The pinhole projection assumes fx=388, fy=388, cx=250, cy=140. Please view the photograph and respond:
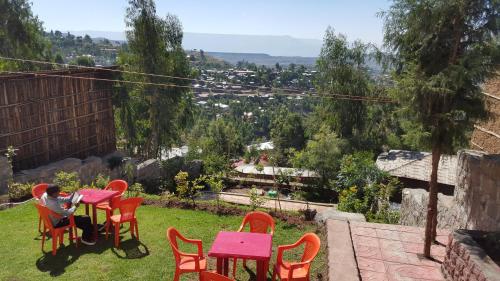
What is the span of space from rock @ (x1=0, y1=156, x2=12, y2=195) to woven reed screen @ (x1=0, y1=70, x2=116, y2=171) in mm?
969

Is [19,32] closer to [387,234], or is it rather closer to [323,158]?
[323,158]

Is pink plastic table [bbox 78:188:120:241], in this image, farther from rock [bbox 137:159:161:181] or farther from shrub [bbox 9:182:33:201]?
rock [bbox 137:159:161:181]

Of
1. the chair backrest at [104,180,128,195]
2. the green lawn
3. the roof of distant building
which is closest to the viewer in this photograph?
the green lawn

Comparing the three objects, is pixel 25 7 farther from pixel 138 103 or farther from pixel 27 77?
pixel 27 77

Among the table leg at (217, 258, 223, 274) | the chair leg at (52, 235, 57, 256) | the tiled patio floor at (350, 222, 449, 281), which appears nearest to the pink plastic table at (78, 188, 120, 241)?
the chair leg at (52, 235, 57, 256)

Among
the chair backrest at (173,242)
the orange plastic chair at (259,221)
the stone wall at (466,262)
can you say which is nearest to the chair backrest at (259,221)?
the orange plastic chair at (259,221)

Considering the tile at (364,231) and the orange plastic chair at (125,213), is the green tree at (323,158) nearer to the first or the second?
the tile at (364,231)

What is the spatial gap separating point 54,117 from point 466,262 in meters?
12.9

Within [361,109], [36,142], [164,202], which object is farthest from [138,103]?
[164,202]

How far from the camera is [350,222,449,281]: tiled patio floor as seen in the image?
5094 millimetres

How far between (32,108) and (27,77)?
99 centimetres

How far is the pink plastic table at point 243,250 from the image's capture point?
462 centimetres

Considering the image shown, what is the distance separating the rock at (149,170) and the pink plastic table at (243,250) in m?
10.9

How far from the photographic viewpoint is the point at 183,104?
2272 cm
